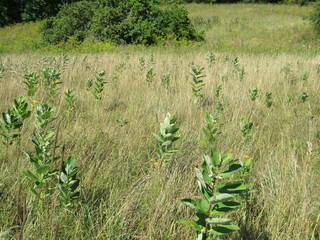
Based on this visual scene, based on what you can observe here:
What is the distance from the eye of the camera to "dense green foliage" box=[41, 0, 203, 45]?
1093cm

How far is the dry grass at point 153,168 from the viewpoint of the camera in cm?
132

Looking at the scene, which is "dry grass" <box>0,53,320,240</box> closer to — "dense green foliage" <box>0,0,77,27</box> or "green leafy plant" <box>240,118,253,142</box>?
"green leafy plant" <box>240,118,253,142</box>

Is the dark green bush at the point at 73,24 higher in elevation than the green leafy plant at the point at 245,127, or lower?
higher

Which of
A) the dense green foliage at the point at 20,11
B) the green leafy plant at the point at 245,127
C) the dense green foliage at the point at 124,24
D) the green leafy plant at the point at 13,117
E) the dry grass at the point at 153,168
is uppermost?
the dense green foliage at the point at 20,11

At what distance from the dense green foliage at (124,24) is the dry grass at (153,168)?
23.6 ft

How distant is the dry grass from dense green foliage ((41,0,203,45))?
7193 millimetres

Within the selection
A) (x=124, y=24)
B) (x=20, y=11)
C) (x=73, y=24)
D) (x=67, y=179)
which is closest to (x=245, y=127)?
(x=67, y=179)

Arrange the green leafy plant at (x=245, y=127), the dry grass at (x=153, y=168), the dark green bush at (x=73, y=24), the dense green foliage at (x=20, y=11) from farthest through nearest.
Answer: the dense green foliage at (x=20, y=11), the dark green bush at (x=73, y=24), the green leafy plant at (x=245, y=127), the dry grass at (x=153, y=168)

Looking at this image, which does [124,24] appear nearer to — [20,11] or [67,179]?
[67,179]

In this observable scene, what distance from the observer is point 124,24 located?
10977 millimetres

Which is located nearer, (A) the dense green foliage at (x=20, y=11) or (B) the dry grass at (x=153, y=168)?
(B) the dry grass at (x=153, y=168)

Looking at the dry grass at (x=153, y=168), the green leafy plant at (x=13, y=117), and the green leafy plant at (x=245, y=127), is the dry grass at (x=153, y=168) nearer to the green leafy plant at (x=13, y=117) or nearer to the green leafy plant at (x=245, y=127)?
the green leafy plant at (x=245, y=127)

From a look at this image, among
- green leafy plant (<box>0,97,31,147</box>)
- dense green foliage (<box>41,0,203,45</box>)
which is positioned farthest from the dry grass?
dense green foliage (<box>41,0,203,45</box>)

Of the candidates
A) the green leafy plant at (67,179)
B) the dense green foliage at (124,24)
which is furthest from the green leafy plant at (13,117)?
the dense green foliage at (124,24)
